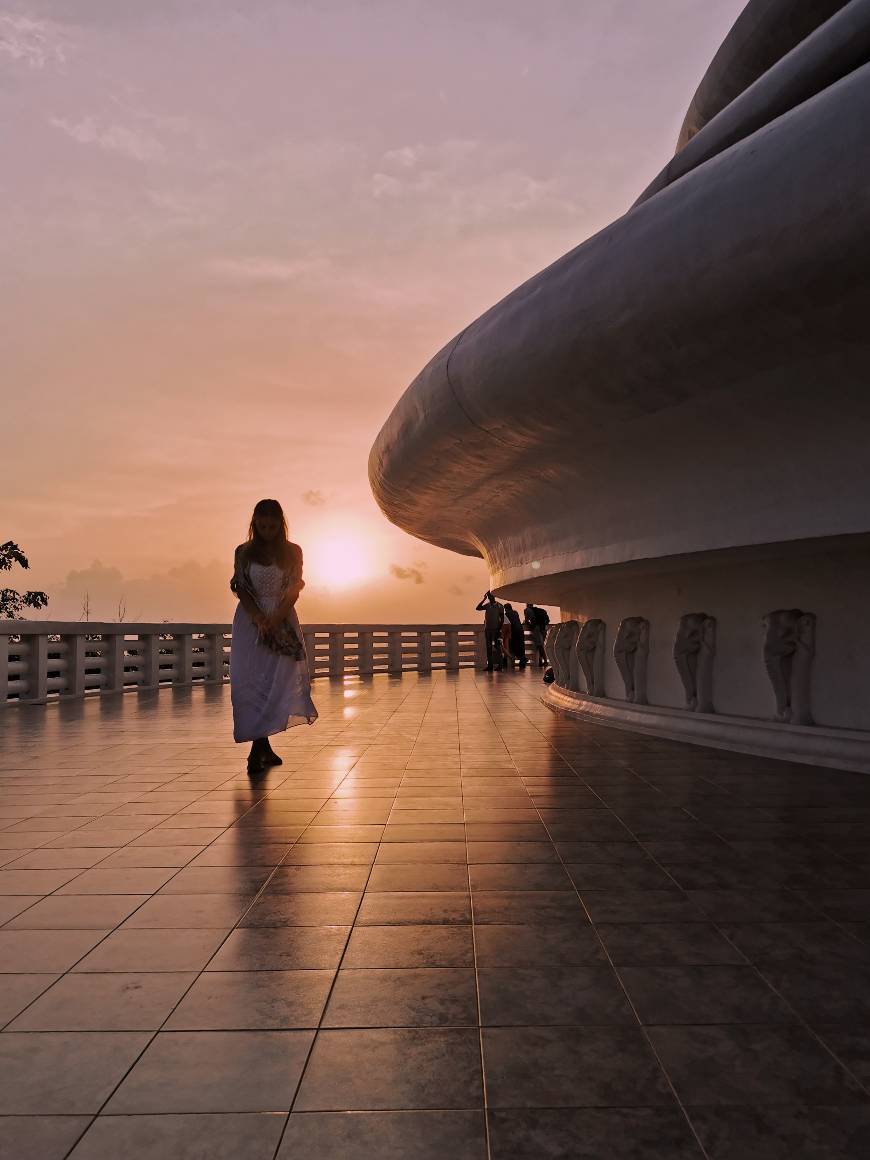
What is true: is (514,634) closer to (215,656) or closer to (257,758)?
(215,656)

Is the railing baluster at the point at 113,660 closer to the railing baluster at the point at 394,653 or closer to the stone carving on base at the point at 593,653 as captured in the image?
the stone carving on base at the point at 593,653

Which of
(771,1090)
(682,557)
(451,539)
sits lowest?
(771,1090)

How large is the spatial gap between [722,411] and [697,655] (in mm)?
2859

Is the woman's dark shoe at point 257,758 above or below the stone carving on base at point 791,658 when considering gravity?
below

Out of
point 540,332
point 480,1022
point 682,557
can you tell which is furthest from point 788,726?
point 480,1022

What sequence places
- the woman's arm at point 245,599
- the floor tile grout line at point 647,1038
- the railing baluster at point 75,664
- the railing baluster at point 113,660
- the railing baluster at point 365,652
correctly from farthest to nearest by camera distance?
the railing baluster at point 365,652 → the railing baluster at point 113,660 → the railing baluster at point 75,664 → the woman's arm at point 245,599 → the floor tile grout line at point 647,1038

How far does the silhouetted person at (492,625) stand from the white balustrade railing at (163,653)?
144 cm

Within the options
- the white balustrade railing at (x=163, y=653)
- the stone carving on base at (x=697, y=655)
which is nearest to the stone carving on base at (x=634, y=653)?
the stone carving on base at (x=697, y=655)

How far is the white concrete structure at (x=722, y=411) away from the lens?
4871 mm

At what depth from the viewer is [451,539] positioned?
15828mm

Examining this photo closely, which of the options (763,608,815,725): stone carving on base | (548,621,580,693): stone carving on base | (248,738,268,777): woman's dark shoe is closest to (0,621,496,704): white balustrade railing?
(548,621,580,693): stone carving on base

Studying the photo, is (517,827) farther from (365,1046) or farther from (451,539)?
(451,539)

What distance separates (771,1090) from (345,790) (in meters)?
4.47

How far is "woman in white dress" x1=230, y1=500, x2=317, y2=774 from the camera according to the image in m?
7.03
